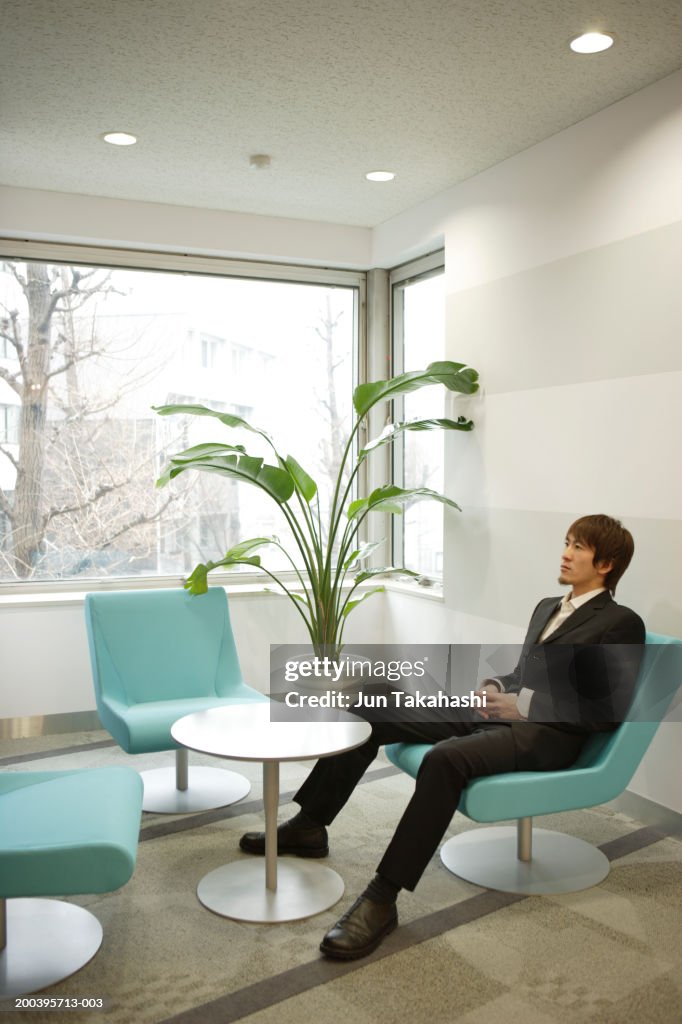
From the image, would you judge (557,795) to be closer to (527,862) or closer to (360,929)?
(527,862)

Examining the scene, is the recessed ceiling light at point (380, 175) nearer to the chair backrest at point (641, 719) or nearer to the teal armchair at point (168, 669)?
the teal armchair at point (168, 669)

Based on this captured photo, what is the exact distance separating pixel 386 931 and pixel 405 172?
3312 mm

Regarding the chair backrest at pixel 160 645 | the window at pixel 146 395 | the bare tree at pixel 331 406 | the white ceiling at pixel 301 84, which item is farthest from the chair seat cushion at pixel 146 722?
the white ceiling at pixel 301 84

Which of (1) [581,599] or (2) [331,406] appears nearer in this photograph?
(1) [581,599]

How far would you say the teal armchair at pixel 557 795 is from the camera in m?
2.65

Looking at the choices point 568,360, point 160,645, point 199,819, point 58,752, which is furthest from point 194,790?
point 568,360

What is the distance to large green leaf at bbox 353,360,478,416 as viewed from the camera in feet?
13.8

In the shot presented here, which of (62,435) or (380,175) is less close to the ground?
(380,175)

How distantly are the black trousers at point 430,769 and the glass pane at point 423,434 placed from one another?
2.01 metres

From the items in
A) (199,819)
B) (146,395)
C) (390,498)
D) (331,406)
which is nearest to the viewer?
(199,819)

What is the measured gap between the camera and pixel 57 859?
6.88 feet

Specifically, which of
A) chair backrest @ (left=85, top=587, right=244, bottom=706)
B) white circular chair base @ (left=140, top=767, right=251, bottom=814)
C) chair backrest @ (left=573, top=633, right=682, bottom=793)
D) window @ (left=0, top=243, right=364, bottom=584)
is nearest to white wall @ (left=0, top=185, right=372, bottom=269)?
window @ (left=0, top=243, right=364, bottom=584)

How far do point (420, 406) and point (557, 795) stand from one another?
2.85 m

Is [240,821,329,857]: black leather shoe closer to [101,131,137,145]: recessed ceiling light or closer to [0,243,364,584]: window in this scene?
[0,243,364,584]: window
